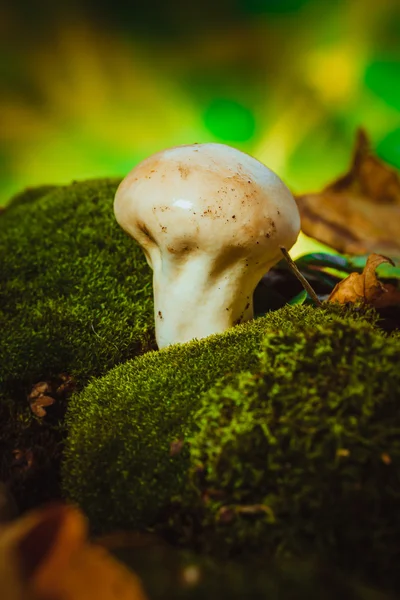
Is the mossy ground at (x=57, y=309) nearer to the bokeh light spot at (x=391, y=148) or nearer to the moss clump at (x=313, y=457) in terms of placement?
the moss clump at (x=313, y=457)

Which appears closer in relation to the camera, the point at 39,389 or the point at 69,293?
the point at 39,389

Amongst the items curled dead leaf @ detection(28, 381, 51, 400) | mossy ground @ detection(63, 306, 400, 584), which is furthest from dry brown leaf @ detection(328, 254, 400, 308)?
curled dead leaf @ detection(28, 381, 51, 400)

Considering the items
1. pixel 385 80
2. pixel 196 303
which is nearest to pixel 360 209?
pixel 385 80

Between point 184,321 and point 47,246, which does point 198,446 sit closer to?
point 184,321

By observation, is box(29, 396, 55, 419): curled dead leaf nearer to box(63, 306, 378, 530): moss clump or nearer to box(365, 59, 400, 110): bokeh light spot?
box(63, 306, 378, 530): moss clump

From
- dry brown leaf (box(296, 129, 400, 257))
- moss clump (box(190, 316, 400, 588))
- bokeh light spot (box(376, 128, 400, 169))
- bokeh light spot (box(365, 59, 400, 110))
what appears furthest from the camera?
bokeh light spot (box(376, 128, 400, 169))

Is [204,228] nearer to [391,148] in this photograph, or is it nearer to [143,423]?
[143,423]

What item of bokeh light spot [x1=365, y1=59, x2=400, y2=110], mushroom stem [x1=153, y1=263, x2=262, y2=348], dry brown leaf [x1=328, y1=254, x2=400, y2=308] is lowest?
bokeh light spot [x1=365, y1=59, x2=400, y2=110]

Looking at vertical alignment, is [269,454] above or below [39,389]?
above
